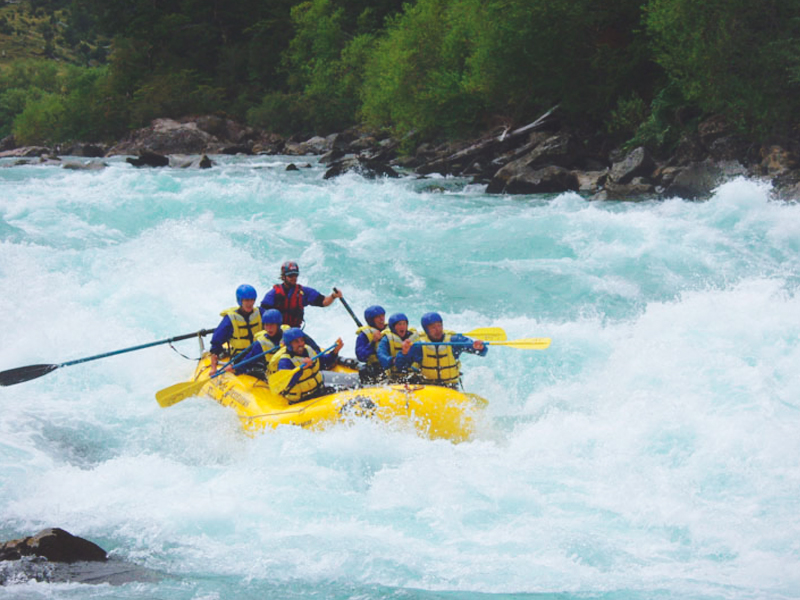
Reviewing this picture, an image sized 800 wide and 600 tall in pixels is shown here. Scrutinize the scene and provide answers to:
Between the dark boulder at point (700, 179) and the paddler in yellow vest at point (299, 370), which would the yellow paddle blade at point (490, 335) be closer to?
the paddler in yellow vest at point (299, 370)

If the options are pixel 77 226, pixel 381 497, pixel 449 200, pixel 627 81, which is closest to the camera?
pixel 381 497

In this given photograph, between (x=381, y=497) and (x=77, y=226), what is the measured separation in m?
10.6

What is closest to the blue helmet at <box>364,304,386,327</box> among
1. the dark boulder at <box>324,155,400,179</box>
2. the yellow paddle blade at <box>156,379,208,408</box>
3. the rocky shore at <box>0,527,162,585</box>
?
the yellow paddle blade at <box>156,379,208,408</box>

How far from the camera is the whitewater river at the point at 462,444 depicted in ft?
15.3

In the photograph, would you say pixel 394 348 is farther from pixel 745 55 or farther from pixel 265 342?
pixel 745 55

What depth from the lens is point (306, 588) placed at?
4426 millimetres

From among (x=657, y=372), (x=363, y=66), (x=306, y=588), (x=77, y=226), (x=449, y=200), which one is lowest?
(x=306, y=588)

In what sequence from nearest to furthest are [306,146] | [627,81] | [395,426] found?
[395,426], [627,81], [306,146]

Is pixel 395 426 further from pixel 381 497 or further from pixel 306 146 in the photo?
pixel 306 146

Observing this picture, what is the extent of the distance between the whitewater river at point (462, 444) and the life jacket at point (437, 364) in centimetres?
53

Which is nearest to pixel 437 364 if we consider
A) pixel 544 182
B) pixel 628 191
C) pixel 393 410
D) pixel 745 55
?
pixel 393 410

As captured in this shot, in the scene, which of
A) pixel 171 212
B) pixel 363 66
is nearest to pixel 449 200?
pixel 171 212

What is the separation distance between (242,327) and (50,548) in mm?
3345

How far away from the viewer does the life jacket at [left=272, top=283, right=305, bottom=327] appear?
801 cm
